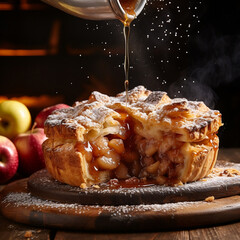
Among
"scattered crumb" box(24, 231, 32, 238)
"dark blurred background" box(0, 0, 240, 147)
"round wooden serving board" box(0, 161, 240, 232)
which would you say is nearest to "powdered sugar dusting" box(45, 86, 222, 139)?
"round wooden serving board" box(0, 161, 240, 232)

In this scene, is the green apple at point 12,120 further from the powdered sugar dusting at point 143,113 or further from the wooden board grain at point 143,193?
the wooden board grain at point 143,193

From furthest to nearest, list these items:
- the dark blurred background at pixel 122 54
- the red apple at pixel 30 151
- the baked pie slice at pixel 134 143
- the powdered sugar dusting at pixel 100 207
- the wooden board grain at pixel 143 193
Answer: the dark blurred background at pixel 122 54 → the red apple at pixel 30 151 → the baked pie slice at pixel 134 143 → the wooden board grain at pixel 143 193 → the powdered sugar dusting at pixel 100 207

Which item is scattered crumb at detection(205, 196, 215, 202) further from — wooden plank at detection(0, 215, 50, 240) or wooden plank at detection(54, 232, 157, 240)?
wooden plank at detection(0, 215, 50, 240)

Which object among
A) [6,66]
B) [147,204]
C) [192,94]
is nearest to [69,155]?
[147,204]

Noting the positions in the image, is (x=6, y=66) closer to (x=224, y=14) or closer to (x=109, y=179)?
(x=224, y=14)

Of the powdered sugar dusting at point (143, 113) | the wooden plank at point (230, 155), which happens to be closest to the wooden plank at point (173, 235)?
the powdered sugar dusting at point (143, 113)

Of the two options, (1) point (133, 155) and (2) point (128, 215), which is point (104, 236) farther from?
(1) point (133, 155)

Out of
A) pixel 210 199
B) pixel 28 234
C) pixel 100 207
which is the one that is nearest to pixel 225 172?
pixel 210 199
